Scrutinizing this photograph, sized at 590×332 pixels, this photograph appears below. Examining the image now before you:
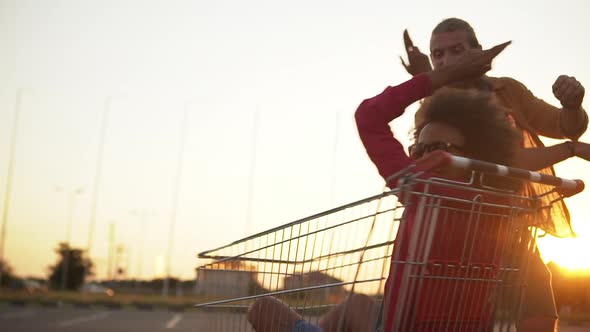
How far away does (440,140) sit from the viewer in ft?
11.4

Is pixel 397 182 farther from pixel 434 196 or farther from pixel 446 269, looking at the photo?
pixel 446 269

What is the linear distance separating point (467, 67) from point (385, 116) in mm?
367

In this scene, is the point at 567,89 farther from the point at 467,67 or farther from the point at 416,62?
the point at 416,62

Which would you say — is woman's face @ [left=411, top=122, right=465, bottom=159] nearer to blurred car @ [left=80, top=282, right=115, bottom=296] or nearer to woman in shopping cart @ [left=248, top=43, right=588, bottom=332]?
woman in shopping cart @ [left=248, top=43, right=588, bottom=332]

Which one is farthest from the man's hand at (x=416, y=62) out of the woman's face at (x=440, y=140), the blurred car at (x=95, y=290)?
the blurred car at (x=95, y=290)

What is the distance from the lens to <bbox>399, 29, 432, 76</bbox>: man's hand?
464 cm

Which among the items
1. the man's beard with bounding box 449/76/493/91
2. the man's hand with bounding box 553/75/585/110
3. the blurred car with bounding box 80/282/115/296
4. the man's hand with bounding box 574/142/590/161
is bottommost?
the man's hand with bounding box 574/142/590/161

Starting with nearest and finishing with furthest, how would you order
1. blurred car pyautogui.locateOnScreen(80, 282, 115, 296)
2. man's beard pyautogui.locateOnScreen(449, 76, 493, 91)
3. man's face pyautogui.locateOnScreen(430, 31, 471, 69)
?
man's beard pyautogui.locateOnScreen(449, 76, 493, 91) → man's face pyautogui.locateOnScreen(430, 31, 471, 69) → blurred car pyautogui.locateOnScreen(80, 282, 115, 296)

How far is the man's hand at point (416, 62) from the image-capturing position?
464cm

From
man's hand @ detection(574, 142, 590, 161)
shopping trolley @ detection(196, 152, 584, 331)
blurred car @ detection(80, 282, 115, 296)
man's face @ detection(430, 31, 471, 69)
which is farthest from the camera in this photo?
blurred car @ detection(80, 282, 115, 296)

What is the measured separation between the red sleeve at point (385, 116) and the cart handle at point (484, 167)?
434mm

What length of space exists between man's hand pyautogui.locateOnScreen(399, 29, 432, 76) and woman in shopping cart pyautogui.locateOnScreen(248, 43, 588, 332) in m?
1.00

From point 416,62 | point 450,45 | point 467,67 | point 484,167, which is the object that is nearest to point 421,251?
point 484,167

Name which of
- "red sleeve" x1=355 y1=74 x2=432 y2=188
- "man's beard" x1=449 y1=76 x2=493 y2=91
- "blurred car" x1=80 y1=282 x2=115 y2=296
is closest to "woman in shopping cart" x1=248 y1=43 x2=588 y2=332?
"red sleeve" x1=355 y1=74 x2=432 y2=188
